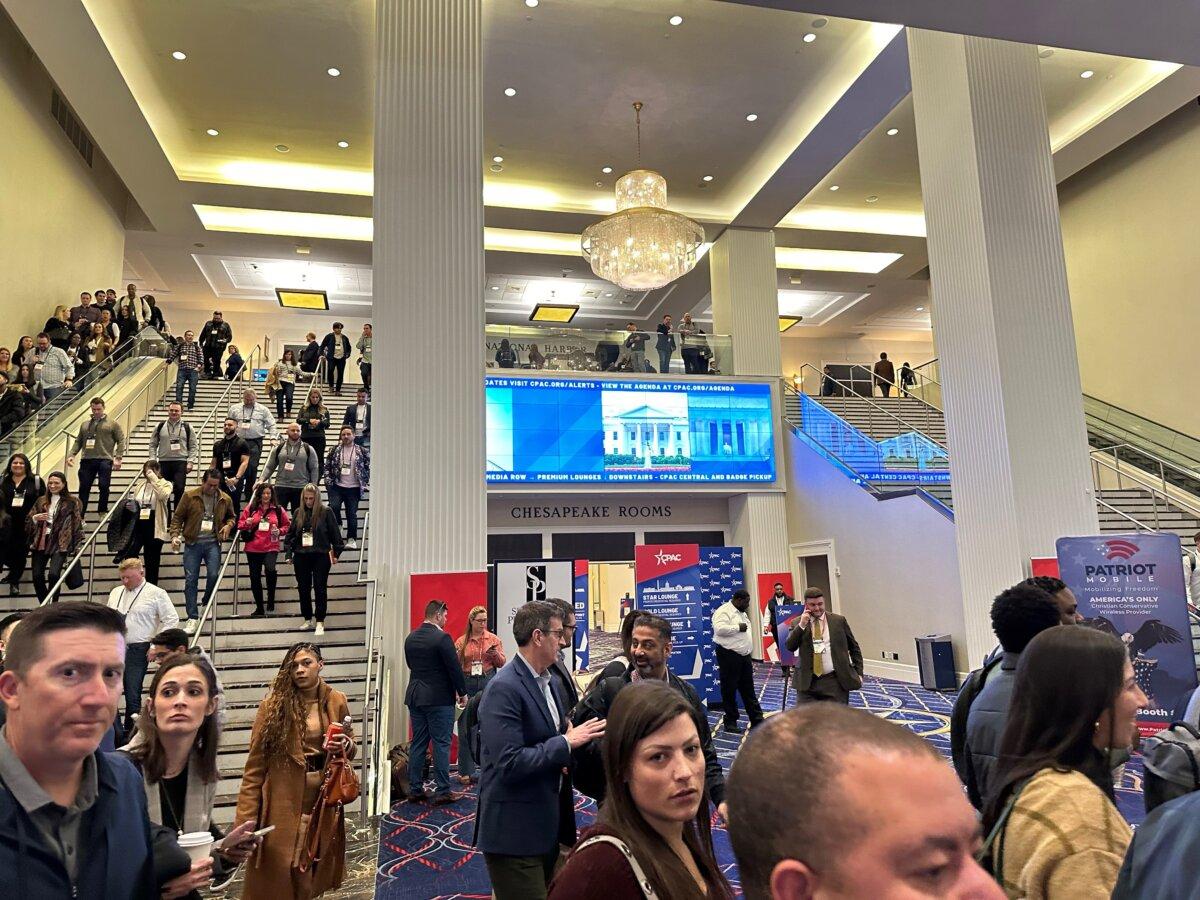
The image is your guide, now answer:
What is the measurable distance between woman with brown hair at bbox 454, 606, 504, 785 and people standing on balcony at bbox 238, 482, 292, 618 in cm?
255

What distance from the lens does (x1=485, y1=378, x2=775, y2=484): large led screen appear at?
14.9m

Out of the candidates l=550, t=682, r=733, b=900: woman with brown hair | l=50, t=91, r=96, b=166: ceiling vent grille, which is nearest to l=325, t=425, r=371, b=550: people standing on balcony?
l=550, t=682, r=733, b=900: woman with brown hair

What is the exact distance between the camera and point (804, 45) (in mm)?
12297

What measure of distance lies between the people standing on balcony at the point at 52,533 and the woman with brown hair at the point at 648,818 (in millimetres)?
7922

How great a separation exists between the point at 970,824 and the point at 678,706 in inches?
43.2

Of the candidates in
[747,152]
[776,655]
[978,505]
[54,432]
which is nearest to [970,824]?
[978,505]

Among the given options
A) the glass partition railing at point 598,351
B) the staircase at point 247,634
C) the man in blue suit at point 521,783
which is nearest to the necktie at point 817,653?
the staircase at point 247,634

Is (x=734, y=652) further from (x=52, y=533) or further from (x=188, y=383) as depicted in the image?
(x=188, y=383)

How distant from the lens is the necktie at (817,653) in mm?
6492

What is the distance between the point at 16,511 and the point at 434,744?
5.10 m

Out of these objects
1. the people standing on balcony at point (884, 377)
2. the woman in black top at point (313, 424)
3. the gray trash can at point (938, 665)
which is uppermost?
the people standing on balcony at point (884, 377)

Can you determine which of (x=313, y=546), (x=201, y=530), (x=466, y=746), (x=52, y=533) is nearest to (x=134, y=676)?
(x=313, y=546)

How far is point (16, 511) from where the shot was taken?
8.00 metres

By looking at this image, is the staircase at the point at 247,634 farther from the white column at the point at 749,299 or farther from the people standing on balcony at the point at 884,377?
the people standing on balcony at the point at 884,377
